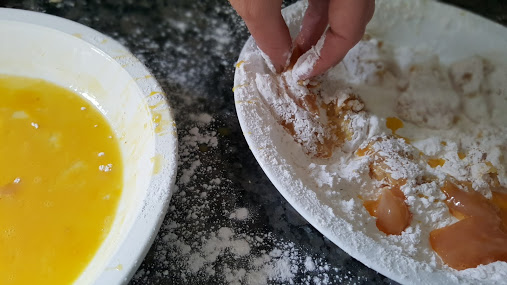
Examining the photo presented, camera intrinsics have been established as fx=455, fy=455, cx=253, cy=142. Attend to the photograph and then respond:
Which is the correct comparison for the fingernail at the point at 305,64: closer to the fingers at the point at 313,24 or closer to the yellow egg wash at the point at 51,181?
the fingers at the point at 313,24

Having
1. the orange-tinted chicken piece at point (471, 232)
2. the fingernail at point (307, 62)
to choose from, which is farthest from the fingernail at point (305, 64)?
the orange-tinted chicken piece at point (471, 232)

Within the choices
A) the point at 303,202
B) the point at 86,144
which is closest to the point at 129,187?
the point at 86,144

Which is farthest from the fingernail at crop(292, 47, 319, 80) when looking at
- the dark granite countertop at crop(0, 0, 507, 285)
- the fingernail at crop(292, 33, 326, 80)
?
the dark granite countertop at crop(0, 0, 507, 285)

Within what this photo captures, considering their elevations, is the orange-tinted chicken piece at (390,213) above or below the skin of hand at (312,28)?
below

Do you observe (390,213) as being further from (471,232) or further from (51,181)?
(51,181)

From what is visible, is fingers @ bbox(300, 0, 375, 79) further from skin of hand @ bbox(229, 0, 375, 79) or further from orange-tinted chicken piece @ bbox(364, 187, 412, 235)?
orange-tinted chicken piece @ bbox(364, 187, 412, 235)

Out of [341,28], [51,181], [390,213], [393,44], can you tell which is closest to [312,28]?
[341,28]
